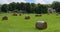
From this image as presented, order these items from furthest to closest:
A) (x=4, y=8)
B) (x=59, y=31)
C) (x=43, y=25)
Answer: (x=4, y=8), (x=43, y=25), (x=59, y=31)

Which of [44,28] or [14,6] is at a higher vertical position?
[44,28]

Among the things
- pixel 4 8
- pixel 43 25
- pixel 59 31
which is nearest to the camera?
pixel 59 31

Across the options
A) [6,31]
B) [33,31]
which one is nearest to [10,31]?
[6,31]

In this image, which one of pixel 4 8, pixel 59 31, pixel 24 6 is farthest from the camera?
pixel 24 6

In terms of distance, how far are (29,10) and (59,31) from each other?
3701 inches

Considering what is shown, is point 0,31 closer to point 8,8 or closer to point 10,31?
point 10,31

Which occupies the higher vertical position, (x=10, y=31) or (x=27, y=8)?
(x=10, y=31)

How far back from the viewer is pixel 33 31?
1869 cm

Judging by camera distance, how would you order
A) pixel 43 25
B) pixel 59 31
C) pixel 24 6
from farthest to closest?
pixel 24 6, pixel 43 25, pixel 59 31

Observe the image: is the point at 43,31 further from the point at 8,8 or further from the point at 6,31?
the point at 8,8

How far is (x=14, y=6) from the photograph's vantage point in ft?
389

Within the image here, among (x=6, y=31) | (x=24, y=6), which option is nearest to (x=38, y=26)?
(x=6, y=31)

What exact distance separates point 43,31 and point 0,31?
373 cm

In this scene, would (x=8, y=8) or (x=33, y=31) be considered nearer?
(x=33, y=31)
